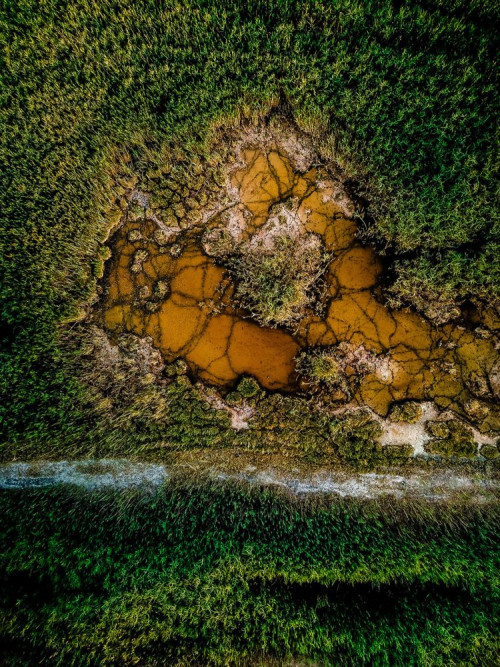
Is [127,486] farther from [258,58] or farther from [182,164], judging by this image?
[258,58]

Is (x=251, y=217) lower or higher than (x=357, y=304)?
higher

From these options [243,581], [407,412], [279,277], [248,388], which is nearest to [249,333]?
[248,388]

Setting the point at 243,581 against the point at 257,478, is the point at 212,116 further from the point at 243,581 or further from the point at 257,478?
the point at 243,581

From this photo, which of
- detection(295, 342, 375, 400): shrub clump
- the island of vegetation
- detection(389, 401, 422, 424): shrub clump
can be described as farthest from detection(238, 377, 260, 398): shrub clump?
detection(389, 401, 422, 424): shrub clump

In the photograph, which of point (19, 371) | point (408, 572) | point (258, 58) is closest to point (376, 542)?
point (408, 572)

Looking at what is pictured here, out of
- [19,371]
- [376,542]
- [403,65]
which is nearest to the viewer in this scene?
[403,65]

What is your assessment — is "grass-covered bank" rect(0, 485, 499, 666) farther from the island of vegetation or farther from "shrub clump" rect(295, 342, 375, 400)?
"shrub clump" rect(295, 342, 375, 400)
